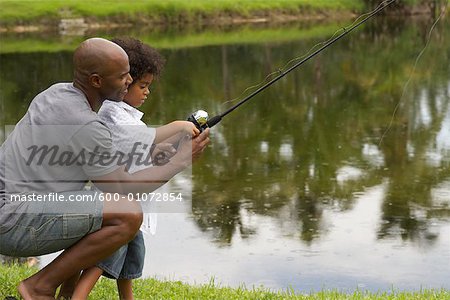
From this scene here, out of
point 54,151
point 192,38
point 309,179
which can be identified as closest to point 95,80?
point 54,151

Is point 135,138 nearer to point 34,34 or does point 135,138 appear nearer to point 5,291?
point 5,291

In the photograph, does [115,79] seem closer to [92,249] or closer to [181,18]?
[92,249]

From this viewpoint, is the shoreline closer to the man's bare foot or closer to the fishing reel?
the fishing reel

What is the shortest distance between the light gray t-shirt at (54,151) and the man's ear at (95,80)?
0.07 meters

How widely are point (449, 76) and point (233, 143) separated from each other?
966 cm

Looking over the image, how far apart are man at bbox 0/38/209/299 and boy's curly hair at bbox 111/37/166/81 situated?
0.45 meters

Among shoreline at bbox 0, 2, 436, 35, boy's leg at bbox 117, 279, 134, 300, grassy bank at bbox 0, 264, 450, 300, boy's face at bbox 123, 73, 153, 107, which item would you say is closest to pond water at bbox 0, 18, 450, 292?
grassy bank at bbox 0, 264, 450, 300

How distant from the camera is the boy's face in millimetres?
4488

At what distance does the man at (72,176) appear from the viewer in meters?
3.87

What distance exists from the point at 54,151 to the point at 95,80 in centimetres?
36

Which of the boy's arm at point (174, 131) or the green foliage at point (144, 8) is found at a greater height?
the boy's arm at point (174, 131)

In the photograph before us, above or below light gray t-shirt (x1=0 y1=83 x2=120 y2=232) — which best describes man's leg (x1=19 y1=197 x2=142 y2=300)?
below

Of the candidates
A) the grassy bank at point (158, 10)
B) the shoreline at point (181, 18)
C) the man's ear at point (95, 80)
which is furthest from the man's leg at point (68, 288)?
the grassy bank at point (158, 10)

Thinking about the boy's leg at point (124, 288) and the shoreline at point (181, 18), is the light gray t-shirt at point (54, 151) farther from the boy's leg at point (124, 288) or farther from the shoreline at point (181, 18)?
the shoreline at point (181, 18)
